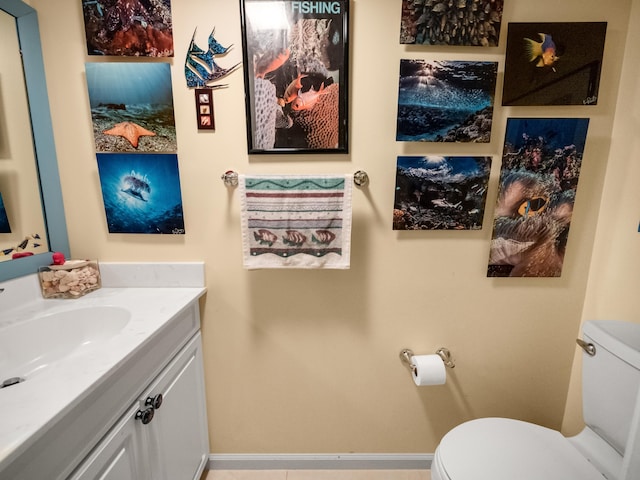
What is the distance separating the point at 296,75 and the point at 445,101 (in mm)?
568

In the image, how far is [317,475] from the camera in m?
1.35

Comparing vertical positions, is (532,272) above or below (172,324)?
above

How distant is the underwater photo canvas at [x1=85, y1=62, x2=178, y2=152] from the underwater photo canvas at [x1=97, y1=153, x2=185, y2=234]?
0.04m

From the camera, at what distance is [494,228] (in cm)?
117

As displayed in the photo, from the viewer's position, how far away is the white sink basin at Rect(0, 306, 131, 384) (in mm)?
872

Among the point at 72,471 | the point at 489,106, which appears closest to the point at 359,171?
the point at 489,106

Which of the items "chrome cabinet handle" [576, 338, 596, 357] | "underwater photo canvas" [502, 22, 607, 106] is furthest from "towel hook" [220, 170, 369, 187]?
"chrome cabinet handle" [576, 338, 596, 357]

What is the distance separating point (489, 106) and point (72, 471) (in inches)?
64.0

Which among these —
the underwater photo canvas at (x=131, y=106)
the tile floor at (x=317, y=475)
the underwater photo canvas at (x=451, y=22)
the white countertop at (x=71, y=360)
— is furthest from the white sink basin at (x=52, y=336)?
the underwater photo canvas at (x=451, y=22)

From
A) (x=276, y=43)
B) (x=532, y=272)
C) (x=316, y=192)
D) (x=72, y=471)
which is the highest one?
(x=276, y=43)

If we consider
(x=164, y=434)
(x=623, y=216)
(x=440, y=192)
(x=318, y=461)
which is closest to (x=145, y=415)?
(x=164, y=434)

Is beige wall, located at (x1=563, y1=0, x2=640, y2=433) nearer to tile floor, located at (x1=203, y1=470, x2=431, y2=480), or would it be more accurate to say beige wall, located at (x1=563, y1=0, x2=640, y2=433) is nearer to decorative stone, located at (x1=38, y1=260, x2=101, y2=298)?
tile floor, located at (x1=203, y1=470, x2=431, y2=480)

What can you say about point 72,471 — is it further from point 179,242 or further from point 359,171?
point 359,171

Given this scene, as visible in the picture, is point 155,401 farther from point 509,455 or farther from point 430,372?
point 509,455
